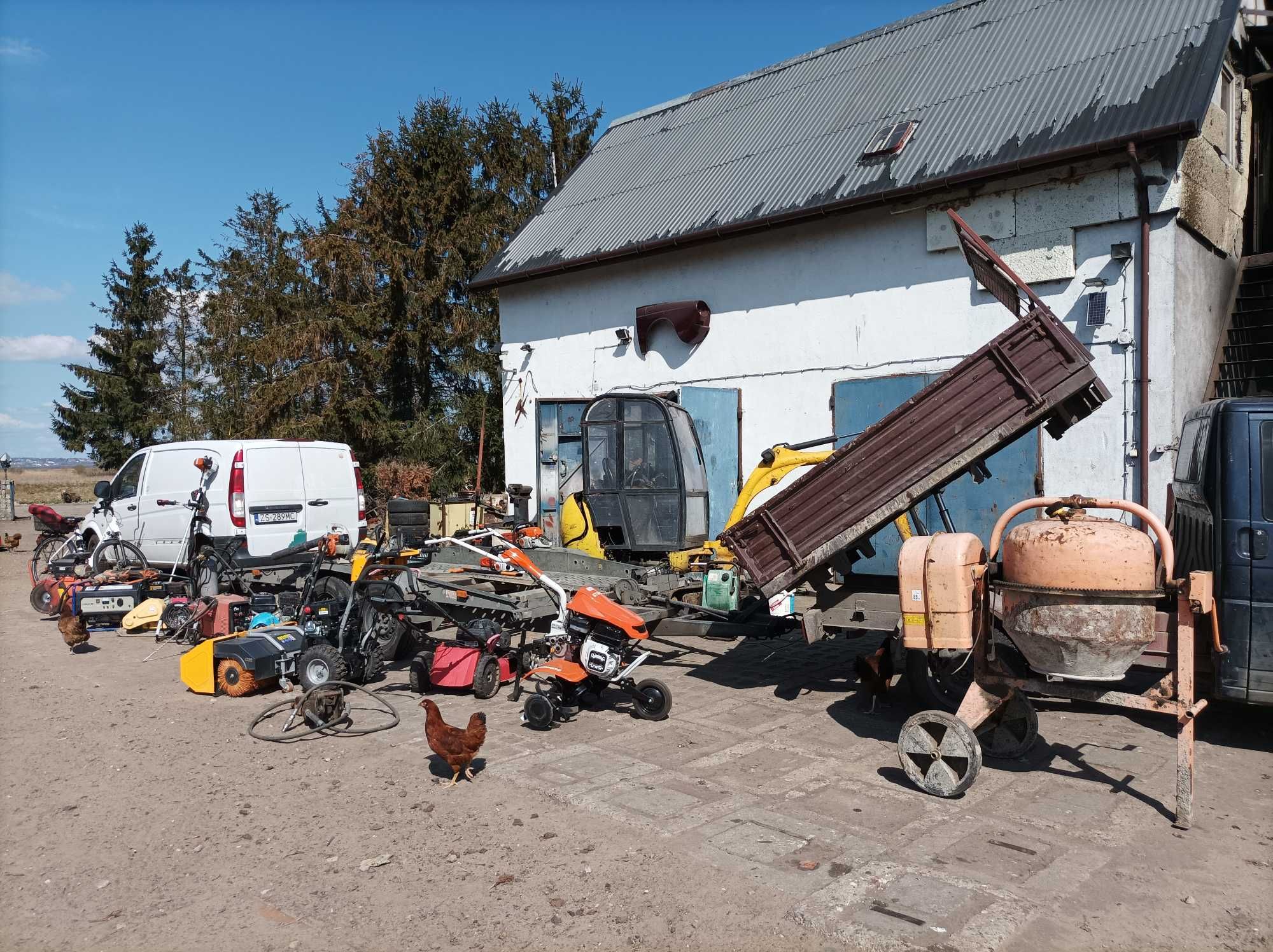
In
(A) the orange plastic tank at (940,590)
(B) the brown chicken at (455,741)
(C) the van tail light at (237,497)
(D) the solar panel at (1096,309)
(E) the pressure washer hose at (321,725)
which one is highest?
(D) the solar panel at (1096,309)

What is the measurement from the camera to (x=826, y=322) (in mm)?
12844

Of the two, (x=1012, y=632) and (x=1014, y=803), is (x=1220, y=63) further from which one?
(x=1014, y=803)

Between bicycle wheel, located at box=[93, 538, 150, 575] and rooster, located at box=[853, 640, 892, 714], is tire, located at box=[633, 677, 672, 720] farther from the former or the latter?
bicycle wheel, located at box=[93, 538, 150, 575]

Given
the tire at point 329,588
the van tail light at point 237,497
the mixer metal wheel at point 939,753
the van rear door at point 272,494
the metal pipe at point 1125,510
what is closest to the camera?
the metal pipe at point 1125,510

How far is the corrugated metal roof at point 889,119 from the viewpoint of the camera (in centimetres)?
1066

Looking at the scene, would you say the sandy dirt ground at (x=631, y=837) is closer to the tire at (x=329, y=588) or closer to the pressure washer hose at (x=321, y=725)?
the pressure washer hose at (x=321, y=725)

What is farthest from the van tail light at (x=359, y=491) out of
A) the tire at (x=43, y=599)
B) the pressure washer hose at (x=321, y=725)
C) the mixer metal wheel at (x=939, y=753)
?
the mixer metal wheel at (x=939, y=753)

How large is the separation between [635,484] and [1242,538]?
239 inches

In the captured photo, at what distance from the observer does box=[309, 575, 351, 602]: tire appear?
365 inches

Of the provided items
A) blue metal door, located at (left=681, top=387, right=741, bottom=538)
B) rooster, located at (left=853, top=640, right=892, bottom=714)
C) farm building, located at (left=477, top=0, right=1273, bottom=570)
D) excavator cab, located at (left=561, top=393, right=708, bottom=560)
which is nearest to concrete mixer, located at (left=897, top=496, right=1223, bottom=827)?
rooster, located at (left=853, top=640, right=892, bottom=714)

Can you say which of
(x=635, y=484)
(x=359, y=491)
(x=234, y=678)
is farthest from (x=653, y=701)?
(x=359, y=491)

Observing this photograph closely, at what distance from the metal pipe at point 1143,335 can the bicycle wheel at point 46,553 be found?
47.1 feet

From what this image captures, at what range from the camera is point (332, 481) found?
12.1 m

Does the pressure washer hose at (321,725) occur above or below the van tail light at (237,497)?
below
